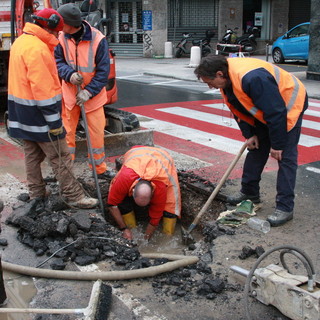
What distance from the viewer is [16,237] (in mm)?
4297

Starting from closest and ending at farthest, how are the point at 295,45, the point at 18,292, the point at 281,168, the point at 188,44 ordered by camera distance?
the point at 18,292
the point at 281,168
the point at 295,45
the point at 188,44

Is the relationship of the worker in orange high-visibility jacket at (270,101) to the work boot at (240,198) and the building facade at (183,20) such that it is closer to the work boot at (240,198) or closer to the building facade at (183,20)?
the work boot at (240,198)

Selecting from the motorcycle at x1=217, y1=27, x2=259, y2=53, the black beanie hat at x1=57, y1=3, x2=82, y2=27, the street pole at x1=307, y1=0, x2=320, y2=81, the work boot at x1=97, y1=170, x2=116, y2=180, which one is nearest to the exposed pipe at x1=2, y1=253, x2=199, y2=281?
the work boot at x1=97, y1=170, x2=116, y2=180

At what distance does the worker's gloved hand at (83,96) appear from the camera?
524 centimetres

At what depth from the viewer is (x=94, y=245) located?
4055 millimetres

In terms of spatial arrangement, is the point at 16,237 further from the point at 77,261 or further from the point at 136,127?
the point at 136,127

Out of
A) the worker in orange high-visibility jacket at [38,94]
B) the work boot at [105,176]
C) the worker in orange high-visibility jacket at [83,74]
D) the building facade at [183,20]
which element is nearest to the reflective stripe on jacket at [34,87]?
the worker in orange high-visibility jacket at [38,94]

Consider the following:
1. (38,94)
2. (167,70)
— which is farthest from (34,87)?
(167,70)

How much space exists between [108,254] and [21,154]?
137 inches

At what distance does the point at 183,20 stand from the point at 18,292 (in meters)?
23.3

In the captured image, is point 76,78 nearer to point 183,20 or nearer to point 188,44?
point 188,44

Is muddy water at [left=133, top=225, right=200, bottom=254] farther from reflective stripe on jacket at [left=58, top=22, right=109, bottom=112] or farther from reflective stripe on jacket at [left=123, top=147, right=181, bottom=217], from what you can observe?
reflective stripe on jacket at [left=58, top=22, right=109, bottom=112]

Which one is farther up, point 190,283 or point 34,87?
point 34,87

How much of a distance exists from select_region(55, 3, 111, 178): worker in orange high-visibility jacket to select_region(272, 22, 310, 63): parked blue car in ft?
48.4
